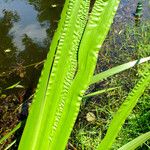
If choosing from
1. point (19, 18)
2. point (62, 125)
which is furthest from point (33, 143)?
point (19, 18)

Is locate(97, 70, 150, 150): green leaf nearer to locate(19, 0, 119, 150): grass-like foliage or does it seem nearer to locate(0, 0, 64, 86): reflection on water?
locate(19, 0, 119, 150): grass-like foliage

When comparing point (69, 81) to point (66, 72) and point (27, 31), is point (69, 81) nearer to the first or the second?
point (66, 72)

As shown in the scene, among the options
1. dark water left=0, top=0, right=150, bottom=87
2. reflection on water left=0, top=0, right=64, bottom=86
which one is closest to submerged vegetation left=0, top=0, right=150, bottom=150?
dark water left=0, top=0, right=150, bottom=87

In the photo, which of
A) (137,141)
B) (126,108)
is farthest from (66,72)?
(137,141)

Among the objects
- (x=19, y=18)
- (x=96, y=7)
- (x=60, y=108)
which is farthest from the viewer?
(x=19, y=18)

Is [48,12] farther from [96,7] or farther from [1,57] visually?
[96,7]

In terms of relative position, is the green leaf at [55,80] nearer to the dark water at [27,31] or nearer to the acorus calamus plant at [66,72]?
the acorus calamus plant at [66,72]
